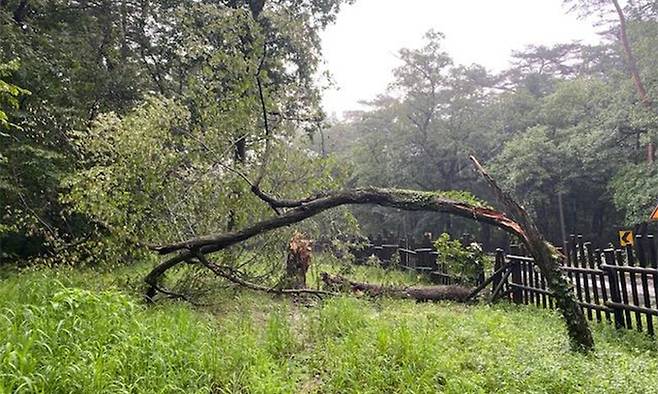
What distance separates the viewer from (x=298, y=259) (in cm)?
950

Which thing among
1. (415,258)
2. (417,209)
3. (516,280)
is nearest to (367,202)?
(417,209)

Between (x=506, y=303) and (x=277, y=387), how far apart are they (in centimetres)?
600

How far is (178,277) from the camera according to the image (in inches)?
344

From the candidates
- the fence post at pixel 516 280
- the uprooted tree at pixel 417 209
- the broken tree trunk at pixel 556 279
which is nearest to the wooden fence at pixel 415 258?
the fence post at pixel 516 280

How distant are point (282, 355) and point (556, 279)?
9.66ft

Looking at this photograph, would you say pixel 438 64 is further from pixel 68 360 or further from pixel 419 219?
pixel 68 360

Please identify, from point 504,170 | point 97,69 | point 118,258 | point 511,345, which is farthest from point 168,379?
point 504,170

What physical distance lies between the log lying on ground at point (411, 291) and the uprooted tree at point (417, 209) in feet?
5.23

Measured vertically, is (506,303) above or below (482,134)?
below

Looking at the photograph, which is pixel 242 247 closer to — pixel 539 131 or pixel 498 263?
pixel 498 263

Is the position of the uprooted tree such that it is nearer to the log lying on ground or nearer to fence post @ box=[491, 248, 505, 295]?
the log lying on ground

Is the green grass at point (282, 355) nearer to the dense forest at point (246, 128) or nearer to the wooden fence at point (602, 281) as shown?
the wooden fence at point (602, 281)

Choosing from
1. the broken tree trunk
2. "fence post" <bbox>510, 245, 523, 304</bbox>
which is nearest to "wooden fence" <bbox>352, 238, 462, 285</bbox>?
"fence post" <bbox>510, 245, 523, 304</bbox>

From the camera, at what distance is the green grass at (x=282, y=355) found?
132 inches
